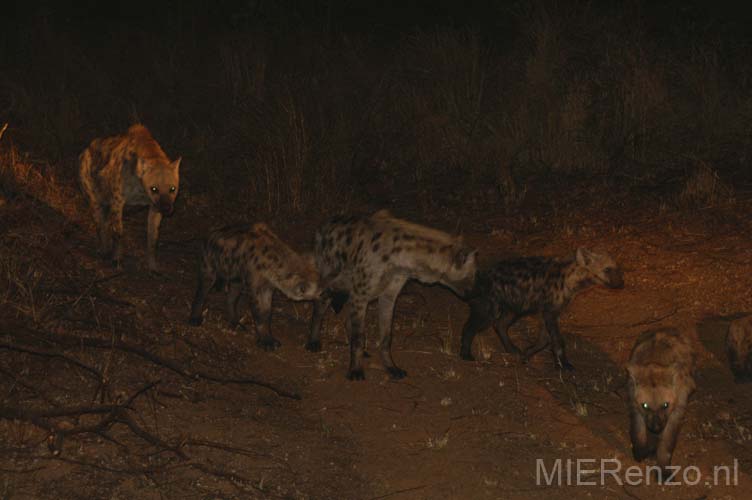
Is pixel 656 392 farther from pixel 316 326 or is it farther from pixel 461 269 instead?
pixel 316 326

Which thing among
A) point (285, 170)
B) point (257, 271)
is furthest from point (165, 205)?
point (285, 170)

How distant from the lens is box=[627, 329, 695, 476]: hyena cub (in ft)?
15.1

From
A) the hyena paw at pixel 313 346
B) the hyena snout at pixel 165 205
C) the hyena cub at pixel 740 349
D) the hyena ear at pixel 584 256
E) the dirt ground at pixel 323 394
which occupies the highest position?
the hyena ear at pixel 584 256

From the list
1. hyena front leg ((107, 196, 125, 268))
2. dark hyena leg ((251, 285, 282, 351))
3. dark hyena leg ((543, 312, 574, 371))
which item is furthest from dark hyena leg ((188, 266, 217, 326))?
dark hyena leg ((543, 312, 574, 371))

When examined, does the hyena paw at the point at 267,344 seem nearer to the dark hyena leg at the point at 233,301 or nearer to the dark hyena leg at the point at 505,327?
the dark hyena leg at the point at 233,301

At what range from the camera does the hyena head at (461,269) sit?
576cm

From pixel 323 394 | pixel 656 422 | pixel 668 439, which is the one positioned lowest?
pixel 323 394

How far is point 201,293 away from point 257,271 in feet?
1.56

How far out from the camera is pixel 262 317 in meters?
6.12

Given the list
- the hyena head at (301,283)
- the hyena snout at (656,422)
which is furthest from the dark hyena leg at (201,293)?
the hyena snout at (656,422)

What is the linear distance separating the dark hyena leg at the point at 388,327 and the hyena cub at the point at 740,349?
180 cm

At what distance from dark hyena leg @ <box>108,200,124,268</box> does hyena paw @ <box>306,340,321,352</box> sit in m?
1.72

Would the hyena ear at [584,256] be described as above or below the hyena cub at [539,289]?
above

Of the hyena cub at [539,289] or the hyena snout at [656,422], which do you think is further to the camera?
the hyena cub at [539,289]
